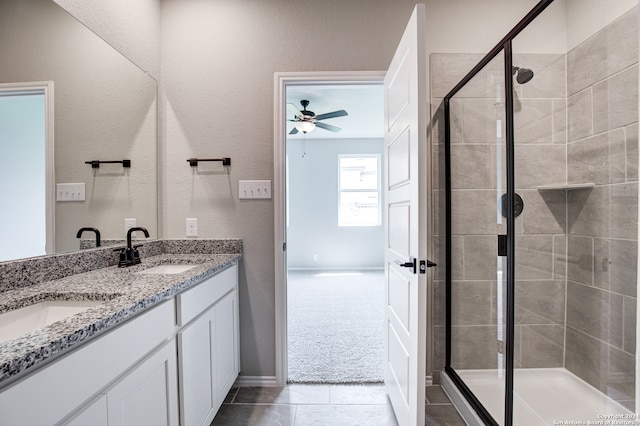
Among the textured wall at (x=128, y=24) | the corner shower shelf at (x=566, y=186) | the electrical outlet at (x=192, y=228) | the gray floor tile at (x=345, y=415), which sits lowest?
the gray floor tile at (x=345, y=415)

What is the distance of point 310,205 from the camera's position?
575 cm

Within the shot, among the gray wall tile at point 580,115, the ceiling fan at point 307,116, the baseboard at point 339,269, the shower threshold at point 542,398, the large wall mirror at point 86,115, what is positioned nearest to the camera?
the large wall mirror at point 86,115

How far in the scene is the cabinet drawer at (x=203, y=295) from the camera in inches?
48.0

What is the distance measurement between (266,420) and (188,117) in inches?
77.8

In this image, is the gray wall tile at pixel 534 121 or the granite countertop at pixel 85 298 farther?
the gray wall tile at pixel 534 121

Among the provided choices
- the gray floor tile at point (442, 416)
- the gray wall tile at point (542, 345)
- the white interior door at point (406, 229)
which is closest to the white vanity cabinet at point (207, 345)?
the white interior door at point (406, 229)

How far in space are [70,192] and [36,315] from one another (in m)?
0.60

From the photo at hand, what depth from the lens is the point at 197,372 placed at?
1337mm

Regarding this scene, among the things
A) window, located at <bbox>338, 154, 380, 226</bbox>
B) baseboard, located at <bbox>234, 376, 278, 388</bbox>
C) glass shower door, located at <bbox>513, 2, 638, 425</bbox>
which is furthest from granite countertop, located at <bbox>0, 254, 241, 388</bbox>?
window, located at <bbox>338, 154, 380, 226</bbox>

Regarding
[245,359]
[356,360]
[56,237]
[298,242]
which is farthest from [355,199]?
[56,237]

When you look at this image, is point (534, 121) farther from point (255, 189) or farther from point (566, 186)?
point (255, 189)

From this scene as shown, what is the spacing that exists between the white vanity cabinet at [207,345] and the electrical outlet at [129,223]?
25.3 inches

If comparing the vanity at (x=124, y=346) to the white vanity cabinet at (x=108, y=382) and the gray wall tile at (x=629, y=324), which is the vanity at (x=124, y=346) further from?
the gray wall tile at (x=629, y=324)

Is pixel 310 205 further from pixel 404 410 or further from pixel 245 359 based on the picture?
pixel 404 410
